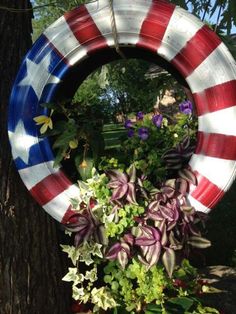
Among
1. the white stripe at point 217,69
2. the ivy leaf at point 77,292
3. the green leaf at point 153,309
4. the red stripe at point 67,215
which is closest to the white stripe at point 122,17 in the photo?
the white stripe at point 217,69

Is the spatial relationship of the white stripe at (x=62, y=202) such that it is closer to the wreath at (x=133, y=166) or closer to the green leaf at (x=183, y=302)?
the wreath at (x=133, y=166)

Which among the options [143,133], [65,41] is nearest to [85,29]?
[65,41]

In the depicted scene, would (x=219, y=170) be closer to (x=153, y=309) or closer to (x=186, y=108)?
(x=186, y=108)

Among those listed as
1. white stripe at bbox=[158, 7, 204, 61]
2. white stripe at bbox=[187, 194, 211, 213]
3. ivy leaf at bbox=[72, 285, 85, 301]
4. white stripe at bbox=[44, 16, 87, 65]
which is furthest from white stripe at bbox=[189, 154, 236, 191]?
ivy leaf at bbox=[72, 285, 85, 301]

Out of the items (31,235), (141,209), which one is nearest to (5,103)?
(31,235)

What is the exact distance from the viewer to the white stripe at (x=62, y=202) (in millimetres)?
2480

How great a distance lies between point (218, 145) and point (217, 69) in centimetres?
33

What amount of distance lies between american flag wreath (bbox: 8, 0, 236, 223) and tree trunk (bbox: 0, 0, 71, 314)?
0.15 metres

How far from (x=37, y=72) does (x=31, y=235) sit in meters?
0.83

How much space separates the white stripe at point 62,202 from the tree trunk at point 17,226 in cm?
25

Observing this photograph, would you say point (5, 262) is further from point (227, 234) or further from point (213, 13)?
point (213, 13)

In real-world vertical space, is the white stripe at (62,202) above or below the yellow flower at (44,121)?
below

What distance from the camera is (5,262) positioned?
2641mm

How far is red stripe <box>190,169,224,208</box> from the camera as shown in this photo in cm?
235
